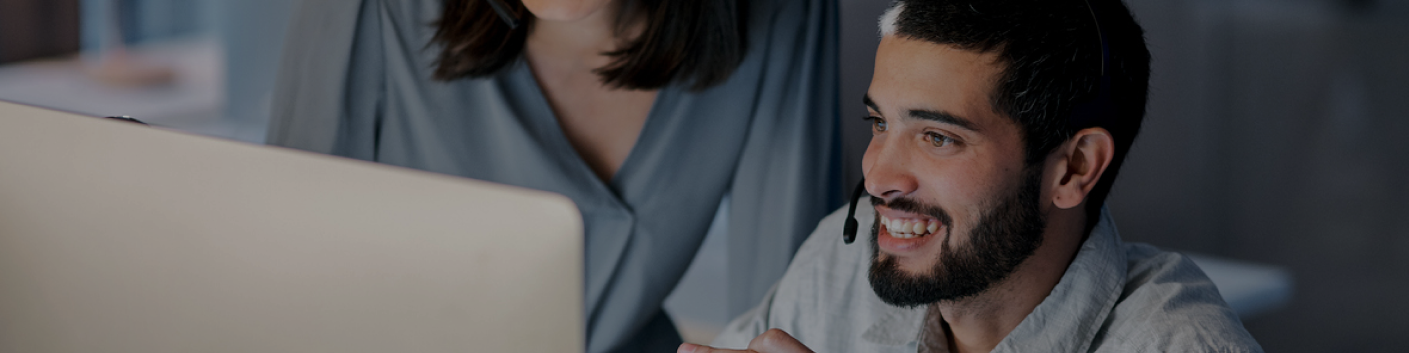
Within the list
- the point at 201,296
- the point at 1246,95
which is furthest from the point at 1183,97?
the point at 201,296

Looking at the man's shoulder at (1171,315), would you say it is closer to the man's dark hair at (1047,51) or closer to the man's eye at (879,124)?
the man's dark hair at (1047,51)

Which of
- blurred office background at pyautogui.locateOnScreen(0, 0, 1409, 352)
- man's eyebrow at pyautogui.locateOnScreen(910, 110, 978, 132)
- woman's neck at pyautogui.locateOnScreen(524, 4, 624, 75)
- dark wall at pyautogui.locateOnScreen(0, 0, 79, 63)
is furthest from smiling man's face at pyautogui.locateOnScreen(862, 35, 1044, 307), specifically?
dark wall at pyautogui.locateOnScreen(0, 0, 79, 63)

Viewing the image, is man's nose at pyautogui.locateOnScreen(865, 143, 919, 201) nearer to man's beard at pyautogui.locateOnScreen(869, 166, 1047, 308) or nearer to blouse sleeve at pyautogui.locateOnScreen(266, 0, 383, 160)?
man's beard at pyautogui.locateOnScreen(869, 166, 1047, 308)

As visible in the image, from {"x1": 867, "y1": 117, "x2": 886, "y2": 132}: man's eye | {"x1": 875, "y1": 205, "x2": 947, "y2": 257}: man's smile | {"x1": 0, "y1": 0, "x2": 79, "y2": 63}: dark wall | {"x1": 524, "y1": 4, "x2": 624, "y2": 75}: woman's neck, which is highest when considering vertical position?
{"x1": 867, "y1": 117, "x2": 886, "y2": 132}: man's eye

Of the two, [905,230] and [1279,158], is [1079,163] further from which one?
[1279,158]

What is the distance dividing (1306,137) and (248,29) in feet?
8.47

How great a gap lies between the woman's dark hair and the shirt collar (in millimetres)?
463

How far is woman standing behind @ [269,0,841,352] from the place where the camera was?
1182 mm

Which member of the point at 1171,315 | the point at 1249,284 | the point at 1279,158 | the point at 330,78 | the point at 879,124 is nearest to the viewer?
the point at 1171,315

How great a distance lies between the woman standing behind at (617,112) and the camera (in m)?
1.18

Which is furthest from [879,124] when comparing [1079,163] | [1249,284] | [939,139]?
[1249,284]

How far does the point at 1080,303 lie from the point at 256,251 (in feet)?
2.14

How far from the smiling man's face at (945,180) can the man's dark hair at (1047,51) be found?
1 centimetres

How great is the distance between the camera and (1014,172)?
883mm
